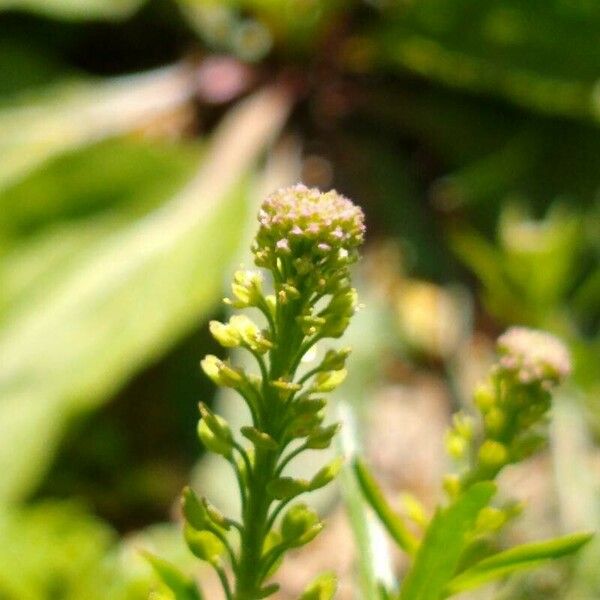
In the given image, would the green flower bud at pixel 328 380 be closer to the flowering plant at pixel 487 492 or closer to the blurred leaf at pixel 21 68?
the flowering plant at pixel 487 492

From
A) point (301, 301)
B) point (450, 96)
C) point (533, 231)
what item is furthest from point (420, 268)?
point (301, 301)

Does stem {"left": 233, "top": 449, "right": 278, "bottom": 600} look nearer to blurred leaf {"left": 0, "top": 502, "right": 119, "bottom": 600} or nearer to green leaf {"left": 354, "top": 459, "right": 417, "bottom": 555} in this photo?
green leaf {"left": 354, "top": 459, "right": 417, "bottom": 555}

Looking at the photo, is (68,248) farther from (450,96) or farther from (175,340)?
(450,96)

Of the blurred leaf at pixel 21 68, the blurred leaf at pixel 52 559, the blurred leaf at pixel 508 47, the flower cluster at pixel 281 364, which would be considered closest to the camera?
the flower cluster at pixel 281 364

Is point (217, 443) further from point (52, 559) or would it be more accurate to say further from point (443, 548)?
point (52, 559)

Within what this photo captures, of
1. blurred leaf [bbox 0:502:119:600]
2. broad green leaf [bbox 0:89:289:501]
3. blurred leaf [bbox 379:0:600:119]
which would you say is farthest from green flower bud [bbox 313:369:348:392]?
blurred leaf [bbox 379:0:600:119]

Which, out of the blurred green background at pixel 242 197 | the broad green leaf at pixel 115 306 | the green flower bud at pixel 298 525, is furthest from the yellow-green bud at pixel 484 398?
the broad green leaf at pixel 115 306
